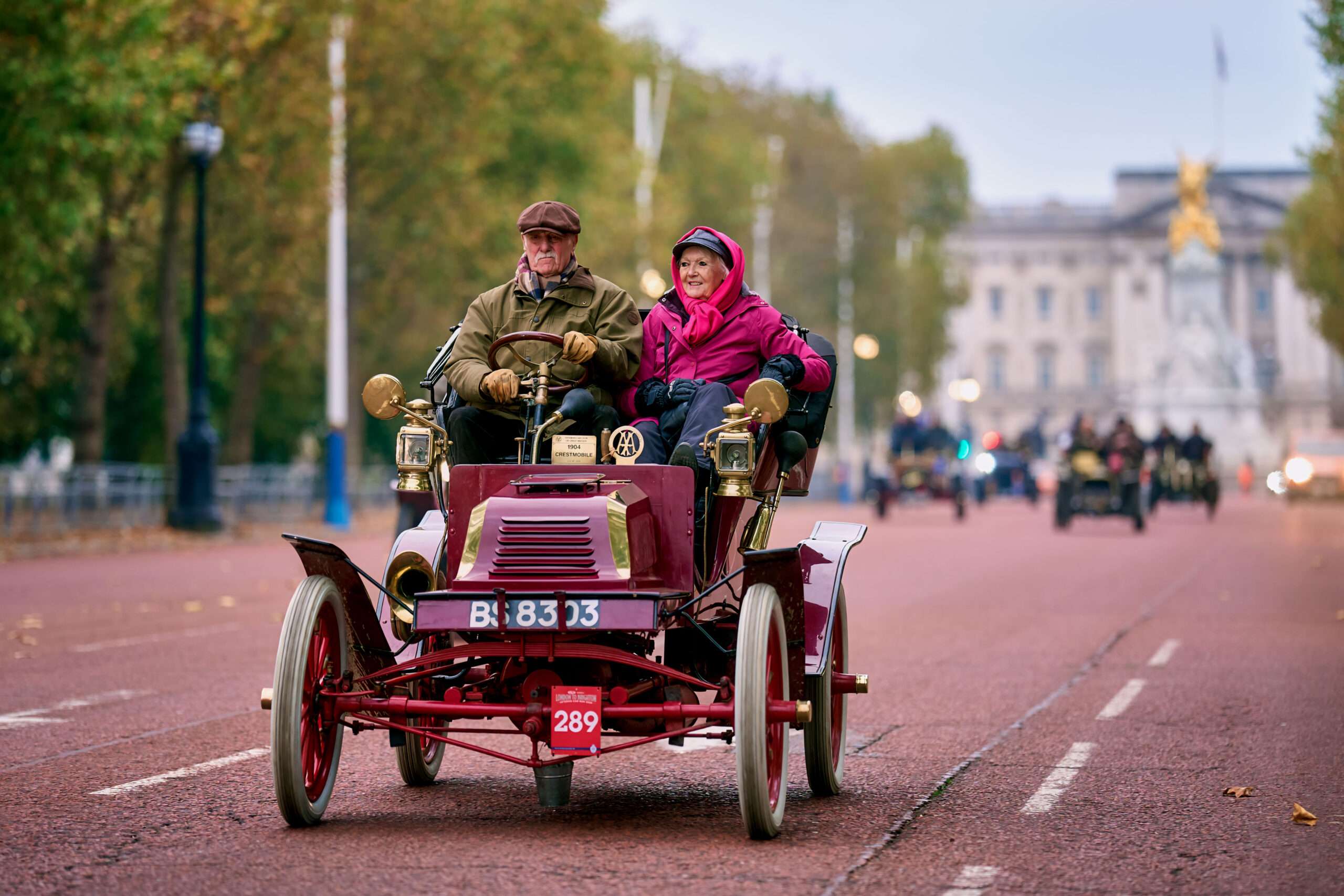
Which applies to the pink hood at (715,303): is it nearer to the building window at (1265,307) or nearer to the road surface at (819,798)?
the road surface at (819,798)

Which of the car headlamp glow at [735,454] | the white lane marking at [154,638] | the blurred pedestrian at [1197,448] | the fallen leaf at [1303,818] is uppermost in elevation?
the blurred pedestrian at [1197,448]

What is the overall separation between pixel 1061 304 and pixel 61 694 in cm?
14364

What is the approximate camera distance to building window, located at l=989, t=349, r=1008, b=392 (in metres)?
152

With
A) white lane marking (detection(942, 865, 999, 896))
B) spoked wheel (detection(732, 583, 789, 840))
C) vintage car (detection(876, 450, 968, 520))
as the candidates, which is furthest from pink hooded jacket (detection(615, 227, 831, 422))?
vintage car (detection(876, 450, 968, 520))

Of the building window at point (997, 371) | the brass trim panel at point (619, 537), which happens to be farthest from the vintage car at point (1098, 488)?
the building window at point (997, 371)

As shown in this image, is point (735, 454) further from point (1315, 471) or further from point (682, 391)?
point (1315, 471)

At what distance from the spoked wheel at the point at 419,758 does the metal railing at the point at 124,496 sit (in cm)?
2082

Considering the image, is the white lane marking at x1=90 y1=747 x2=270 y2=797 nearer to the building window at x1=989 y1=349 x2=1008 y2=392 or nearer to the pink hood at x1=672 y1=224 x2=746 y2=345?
the pink hood at x1=672 y1=224 x2=746 y2=345

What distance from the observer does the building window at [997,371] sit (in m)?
152

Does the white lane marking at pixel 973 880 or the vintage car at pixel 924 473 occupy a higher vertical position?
the vintage car at pixel 924 473

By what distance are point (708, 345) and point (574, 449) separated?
93cm

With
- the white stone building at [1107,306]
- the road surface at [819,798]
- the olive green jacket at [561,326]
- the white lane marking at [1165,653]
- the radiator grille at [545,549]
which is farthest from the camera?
the white stone building at [1107,306]

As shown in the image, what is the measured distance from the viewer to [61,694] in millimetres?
11086

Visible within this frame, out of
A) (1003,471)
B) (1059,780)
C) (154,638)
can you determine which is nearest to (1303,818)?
(1059,780)
